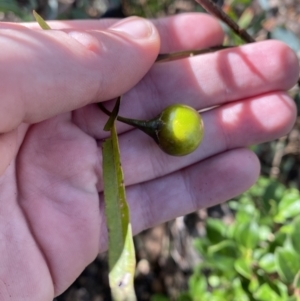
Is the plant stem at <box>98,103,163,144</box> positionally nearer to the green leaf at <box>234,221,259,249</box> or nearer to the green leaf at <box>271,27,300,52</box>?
the green leaf at <box>234,221,259,249</box>

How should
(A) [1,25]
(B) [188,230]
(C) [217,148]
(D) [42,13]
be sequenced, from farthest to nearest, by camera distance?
1. (B) [188,230]
2. (D) [42,13]
3. (C) [217,148]
4. (A) [1,25]

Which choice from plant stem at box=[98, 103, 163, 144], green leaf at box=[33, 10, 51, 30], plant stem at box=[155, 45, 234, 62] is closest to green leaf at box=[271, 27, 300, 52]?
plant stem at box=[155, 45, 234, 62]

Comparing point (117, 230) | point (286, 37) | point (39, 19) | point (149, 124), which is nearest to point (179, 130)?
point (149, 124)

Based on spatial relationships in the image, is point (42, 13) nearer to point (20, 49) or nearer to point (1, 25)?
point (1, 25)

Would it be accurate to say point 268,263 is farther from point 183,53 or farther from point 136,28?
point 136,28

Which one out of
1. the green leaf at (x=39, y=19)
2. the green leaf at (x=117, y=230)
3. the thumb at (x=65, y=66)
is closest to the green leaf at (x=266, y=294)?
the green leaf at (x=117, y=230)

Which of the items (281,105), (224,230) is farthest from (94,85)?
(224,230)

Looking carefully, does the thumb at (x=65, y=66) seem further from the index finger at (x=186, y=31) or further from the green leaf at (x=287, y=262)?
the green leaf at (x=287, y=262)
